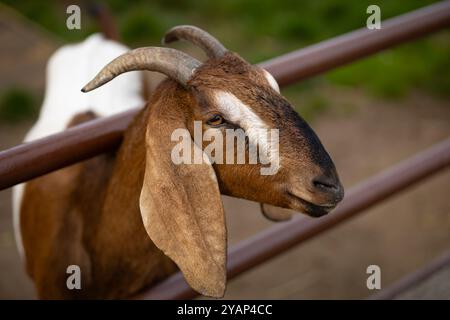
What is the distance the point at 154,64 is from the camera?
1.79 m

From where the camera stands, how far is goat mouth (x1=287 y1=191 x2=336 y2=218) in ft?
5.81

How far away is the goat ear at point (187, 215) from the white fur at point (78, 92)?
1.12 m

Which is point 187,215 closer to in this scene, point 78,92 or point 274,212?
point 274,212

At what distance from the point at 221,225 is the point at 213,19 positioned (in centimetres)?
573

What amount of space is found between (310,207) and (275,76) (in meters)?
0.66

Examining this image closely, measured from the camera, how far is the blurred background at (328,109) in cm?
400

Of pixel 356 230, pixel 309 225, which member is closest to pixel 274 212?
pixel 309 225

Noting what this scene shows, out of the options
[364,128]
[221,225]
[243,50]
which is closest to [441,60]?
[364,128]

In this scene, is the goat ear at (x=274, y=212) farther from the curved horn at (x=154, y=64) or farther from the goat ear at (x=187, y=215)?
the curved horn at (x=154, y=64)

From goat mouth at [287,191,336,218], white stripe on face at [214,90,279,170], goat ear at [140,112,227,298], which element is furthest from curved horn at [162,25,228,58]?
goat mouth at [287,191,336,218]

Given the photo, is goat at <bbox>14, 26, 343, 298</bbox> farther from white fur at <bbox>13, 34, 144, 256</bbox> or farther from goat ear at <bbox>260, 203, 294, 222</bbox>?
white fur at <bbox>13, 34, 144, 256</bbox>

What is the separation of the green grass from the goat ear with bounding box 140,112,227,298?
402 centimetres

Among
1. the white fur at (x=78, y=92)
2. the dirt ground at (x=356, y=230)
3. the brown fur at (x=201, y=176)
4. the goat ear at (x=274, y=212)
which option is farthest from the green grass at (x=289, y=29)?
the brown fur at (x=201, y=176)

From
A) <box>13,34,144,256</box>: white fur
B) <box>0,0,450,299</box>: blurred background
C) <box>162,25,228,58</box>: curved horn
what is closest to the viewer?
<box>162,25,228,58</box>: curved horn
